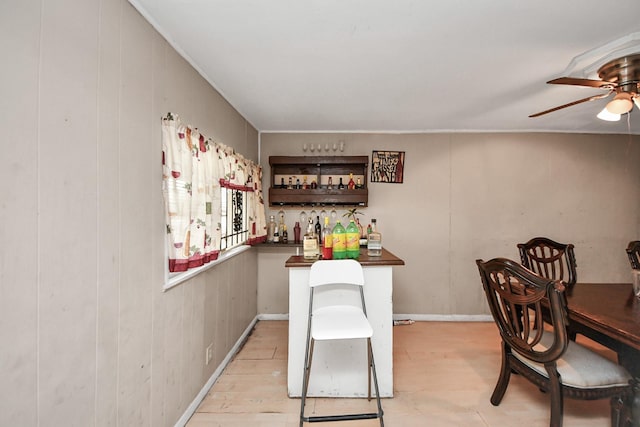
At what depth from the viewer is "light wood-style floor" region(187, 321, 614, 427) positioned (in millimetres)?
1962

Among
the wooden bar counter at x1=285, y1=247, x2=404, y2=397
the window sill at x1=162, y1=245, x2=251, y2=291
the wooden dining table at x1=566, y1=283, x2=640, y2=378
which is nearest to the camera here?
the wooden dining table at x1=566, y1=283, x2=640, y2=378

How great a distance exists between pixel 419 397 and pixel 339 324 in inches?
38.0

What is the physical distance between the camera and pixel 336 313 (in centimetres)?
201

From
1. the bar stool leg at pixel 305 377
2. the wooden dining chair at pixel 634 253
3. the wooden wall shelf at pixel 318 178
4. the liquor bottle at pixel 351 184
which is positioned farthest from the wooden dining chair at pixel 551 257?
the bar stool leg at pixel 305 377

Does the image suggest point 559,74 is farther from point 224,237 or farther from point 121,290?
point 121,290

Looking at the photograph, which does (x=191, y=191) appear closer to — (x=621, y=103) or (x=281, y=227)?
(x=281, y=227)

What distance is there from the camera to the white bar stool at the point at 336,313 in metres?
1.78

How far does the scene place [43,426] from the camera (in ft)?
3.29

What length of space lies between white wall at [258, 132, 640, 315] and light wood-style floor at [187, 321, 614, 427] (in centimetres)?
89

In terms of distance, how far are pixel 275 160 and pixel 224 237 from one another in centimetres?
139

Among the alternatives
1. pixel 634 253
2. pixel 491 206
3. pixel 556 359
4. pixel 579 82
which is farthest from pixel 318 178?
pixel 634 253

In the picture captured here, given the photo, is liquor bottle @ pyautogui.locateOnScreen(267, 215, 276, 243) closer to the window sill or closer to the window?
the window

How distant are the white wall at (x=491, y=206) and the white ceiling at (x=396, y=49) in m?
0.77

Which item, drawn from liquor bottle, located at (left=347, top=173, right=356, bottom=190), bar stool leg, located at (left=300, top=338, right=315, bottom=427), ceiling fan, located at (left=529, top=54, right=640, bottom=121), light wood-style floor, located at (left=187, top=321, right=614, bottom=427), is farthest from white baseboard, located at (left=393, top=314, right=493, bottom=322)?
ceiling fan, located at (left=529, top=54, right=640, bottom=121)
